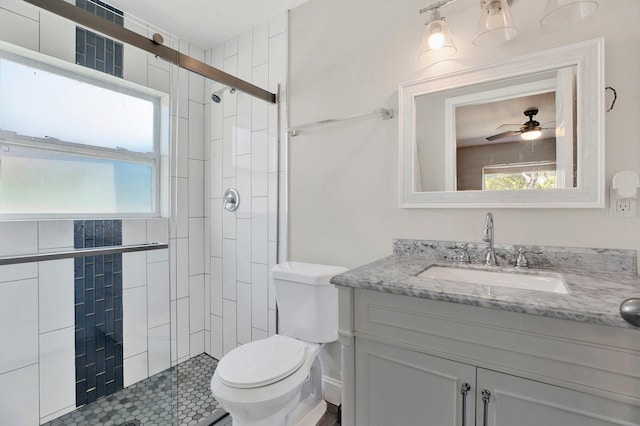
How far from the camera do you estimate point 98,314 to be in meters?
1.82

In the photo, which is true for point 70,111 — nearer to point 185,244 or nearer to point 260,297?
point 185,244

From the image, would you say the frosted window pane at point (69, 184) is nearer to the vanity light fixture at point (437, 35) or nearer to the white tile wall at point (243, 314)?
the white tile wall at point (243, 314)

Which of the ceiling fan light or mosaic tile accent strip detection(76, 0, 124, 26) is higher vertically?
mosaic tile accent strip detection(76, 0, 124, 26)

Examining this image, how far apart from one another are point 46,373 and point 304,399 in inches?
54.2

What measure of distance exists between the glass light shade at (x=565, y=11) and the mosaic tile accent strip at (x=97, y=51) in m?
1.93

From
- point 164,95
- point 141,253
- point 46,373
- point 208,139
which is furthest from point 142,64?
point 46,373

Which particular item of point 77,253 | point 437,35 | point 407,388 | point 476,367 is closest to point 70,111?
point 77,253

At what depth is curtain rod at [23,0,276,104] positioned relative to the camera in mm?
1193

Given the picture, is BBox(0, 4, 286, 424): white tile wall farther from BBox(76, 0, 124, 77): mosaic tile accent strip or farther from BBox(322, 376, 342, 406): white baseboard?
BBox(322, 376, 342, 406): white baseboard

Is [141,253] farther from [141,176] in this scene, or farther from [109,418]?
[109,418]

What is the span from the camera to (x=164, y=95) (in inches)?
75.7

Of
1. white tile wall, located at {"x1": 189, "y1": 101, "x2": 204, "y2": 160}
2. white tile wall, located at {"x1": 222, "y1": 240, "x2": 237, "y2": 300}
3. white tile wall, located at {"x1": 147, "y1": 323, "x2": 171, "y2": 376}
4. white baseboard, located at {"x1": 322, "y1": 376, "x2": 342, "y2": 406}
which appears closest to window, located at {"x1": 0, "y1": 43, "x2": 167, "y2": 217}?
white tile wall, located at {"x1": 189, "y1": 101, "x2": 204, "y2": 160}

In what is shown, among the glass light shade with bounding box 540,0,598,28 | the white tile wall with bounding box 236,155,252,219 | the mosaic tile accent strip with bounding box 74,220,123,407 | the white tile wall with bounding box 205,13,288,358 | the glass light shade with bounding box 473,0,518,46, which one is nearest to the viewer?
the glass light shade with bounding box 540,0,598,28

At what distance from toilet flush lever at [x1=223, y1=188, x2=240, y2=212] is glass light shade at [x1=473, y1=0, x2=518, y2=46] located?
5.51ft
